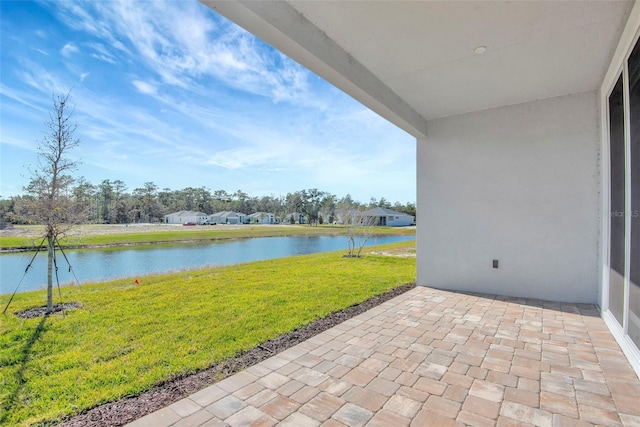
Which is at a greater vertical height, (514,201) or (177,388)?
(514,201)

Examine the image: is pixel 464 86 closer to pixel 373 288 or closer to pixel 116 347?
pixel 373 288

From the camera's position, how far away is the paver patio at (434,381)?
1.54 metres

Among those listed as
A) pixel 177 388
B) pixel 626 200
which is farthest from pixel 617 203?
pixel 177 388

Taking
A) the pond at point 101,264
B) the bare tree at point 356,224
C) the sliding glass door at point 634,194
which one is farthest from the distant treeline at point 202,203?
the sliding glass door at point 634,194

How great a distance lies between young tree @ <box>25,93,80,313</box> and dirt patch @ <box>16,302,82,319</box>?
0.30 metres

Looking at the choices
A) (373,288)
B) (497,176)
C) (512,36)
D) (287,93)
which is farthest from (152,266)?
(512,36)

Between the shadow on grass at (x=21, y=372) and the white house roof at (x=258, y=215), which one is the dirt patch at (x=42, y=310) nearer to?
the shadow on grass at (x=21, y=372)

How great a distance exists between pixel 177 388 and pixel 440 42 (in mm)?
3228

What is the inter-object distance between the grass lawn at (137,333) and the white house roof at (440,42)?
2.40m

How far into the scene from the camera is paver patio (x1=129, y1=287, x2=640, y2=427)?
1535 millimetres

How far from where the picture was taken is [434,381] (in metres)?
1.89

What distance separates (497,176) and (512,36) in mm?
2061

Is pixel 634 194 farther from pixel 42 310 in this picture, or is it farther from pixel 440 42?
pixel 42 310

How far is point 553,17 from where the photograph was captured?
7.03ft
